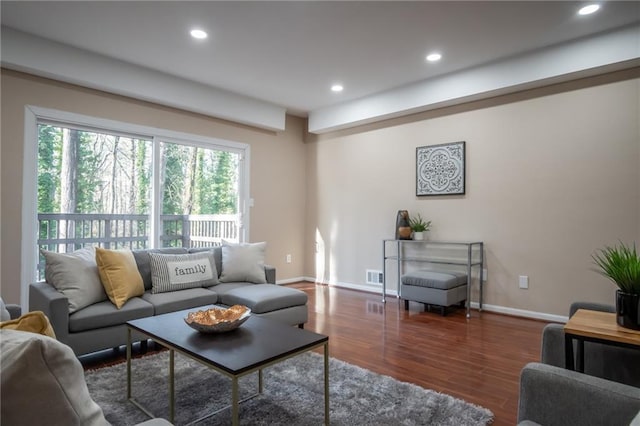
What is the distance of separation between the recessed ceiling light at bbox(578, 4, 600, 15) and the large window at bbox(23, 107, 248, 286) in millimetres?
4155

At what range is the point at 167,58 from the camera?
385cm

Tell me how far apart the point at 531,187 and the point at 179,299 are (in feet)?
12.3

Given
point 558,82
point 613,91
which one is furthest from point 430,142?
point 613,91

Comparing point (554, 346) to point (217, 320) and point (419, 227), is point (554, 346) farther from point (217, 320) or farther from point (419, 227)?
point (419, 227)

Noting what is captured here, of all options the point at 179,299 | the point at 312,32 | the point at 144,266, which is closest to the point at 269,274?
the point at 179,299

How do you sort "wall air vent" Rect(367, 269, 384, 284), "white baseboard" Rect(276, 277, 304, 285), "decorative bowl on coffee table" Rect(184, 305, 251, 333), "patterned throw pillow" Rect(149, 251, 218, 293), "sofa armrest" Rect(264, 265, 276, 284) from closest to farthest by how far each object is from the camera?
1. "decorative bowl on coffee table" Rect(184, 305, 251, 333)
2. "patterned throw pillow" Rect(149, 251, 218, 293)
3. "sofa armrest" Rect(264, 265, 276, 284)
4. "wall air vent" Rect(367, 269, 384, 284)
5. "white baseboard" Rect(276, 277, 304, 285)

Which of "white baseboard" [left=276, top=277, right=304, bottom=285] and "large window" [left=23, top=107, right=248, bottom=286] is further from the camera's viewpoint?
"white baseboard" [left=276, top=277, right=304, bottom=285]

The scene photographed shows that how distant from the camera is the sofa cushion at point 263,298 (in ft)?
10.3

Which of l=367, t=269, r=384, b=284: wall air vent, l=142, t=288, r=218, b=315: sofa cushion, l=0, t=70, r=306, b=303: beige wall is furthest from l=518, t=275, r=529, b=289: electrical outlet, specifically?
l=0, t=70, r=306, b=303: beige wall

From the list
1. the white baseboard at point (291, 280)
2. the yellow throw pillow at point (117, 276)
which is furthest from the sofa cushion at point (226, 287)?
the white baseboard at point (291, 280)

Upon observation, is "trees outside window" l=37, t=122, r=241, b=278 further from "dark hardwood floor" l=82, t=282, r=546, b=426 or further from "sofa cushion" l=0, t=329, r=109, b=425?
"sofa cushion" l=0, t=329, r=109, b=425

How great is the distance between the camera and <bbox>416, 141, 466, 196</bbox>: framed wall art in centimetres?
450

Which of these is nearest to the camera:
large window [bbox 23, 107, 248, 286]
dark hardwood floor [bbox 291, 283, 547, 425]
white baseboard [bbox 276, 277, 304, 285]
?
dark hardwood floor [bbox 291, 283, 547, 425]

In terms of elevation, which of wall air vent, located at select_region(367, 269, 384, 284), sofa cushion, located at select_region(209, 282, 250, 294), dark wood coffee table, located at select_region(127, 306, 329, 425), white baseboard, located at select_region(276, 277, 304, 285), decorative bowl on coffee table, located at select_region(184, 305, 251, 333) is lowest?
white baseboard, located at select_region(276, 277, 304, 285)
